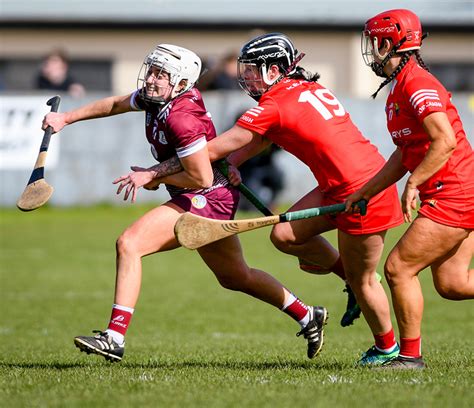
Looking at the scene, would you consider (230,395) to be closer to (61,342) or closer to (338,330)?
(61,342)

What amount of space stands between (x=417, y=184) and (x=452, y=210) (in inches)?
13.8

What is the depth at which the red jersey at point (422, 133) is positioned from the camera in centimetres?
616

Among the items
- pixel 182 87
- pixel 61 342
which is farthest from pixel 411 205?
pixel 61 342

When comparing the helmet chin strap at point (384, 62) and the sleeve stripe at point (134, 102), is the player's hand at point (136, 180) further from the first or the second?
the helmet chin strap at point (384, 62)

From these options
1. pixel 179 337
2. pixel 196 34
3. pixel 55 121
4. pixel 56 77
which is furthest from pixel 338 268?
pixel 196 34

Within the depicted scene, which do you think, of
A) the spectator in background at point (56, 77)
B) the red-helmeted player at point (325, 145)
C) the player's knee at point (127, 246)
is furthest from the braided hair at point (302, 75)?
the spectator in background at point (56, 77)

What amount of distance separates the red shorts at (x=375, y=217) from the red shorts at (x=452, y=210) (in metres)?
0.43

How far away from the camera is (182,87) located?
6.79m

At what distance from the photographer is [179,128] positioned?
21.4 feet

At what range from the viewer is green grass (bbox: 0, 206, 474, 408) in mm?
5477

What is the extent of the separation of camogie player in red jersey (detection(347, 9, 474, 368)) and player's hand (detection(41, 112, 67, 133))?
211cm

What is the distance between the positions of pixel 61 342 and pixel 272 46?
3.70 m

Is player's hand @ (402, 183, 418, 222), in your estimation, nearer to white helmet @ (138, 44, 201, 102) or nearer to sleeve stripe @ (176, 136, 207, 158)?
sleeve stripe @ (176, 136, 207, 158)

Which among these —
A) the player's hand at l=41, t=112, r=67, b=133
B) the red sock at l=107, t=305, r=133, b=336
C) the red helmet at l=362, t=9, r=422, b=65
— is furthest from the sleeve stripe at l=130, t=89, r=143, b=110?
the red helmet at l=362, t=9, r=422, b=65
